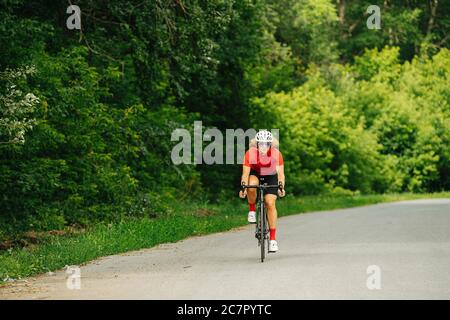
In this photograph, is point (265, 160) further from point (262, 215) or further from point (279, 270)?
point (279, 270)

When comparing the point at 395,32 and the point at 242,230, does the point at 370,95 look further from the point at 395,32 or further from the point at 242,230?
the point at 242,230

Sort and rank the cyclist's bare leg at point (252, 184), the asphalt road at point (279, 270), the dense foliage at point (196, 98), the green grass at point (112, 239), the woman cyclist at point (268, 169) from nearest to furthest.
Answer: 1. the asphalt road at point (279, 270)
2. the green grass at point (112, 239)
3. the woman cyclist at point (268, 169)
4. the cyclist's bare leg at point (252, 184)
5. the dense foliage at point (196, 98)

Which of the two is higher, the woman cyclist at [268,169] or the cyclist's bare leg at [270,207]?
the woman cyclist at [268,169]

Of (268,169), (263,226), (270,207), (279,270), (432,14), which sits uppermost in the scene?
(432,14)

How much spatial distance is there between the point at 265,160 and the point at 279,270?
243 centimetres

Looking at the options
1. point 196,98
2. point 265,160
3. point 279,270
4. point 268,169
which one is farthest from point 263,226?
point 196,98

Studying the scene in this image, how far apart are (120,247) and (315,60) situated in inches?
1431

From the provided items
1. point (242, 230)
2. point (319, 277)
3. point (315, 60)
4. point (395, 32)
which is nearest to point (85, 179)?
point (242, 230)

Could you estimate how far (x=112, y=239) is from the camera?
703 inches

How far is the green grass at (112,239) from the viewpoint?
1455cm

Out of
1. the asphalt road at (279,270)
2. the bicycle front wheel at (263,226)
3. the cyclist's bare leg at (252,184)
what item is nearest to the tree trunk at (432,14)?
the asphalt road at (279,270)

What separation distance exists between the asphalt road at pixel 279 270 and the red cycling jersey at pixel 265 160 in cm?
141

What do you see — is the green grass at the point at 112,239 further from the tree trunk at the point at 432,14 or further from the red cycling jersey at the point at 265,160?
the tree trunk at the point at 432,14

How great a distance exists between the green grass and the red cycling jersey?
3.13 meters
